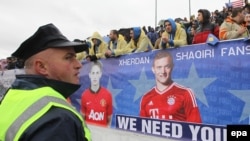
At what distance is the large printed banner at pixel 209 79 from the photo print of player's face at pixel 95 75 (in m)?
1.12

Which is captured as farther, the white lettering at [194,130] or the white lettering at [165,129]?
the white lettering at [165,129]

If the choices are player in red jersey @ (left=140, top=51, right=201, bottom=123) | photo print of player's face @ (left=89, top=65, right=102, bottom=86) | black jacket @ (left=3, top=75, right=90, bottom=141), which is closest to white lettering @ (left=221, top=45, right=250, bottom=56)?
player in red jersey @ (left=140, top=51, right=201, bottom=123)

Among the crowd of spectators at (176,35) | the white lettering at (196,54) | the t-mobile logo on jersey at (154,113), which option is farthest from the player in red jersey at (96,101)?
the white lettering at (196,54)

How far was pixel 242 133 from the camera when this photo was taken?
12.6 feet

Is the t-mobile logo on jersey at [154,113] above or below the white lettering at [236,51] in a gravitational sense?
below

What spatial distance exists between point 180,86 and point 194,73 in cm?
30

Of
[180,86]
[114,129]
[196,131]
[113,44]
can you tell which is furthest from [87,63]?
[196,131]

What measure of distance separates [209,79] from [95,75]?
3.04m

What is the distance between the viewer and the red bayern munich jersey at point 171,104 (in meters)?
4.99

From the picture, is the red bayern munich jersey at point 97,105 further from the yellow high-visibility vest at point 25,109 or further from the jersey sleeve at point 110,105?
the yellow high-visibility vest at point 25,109

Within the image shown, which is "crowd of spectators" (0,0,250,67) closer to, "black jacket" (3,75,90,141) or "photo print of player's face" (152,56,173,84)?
"photo print of player's face" (152,56,173,84)

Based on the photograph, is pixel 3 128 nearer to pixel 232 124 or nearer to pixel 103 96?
pixel 232 124

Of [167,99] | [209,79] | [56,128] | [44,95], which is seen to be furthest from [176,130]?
[56,128]

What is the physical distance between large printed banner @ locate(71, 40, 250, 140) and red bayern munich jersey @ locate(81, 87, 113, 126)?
638 mm
